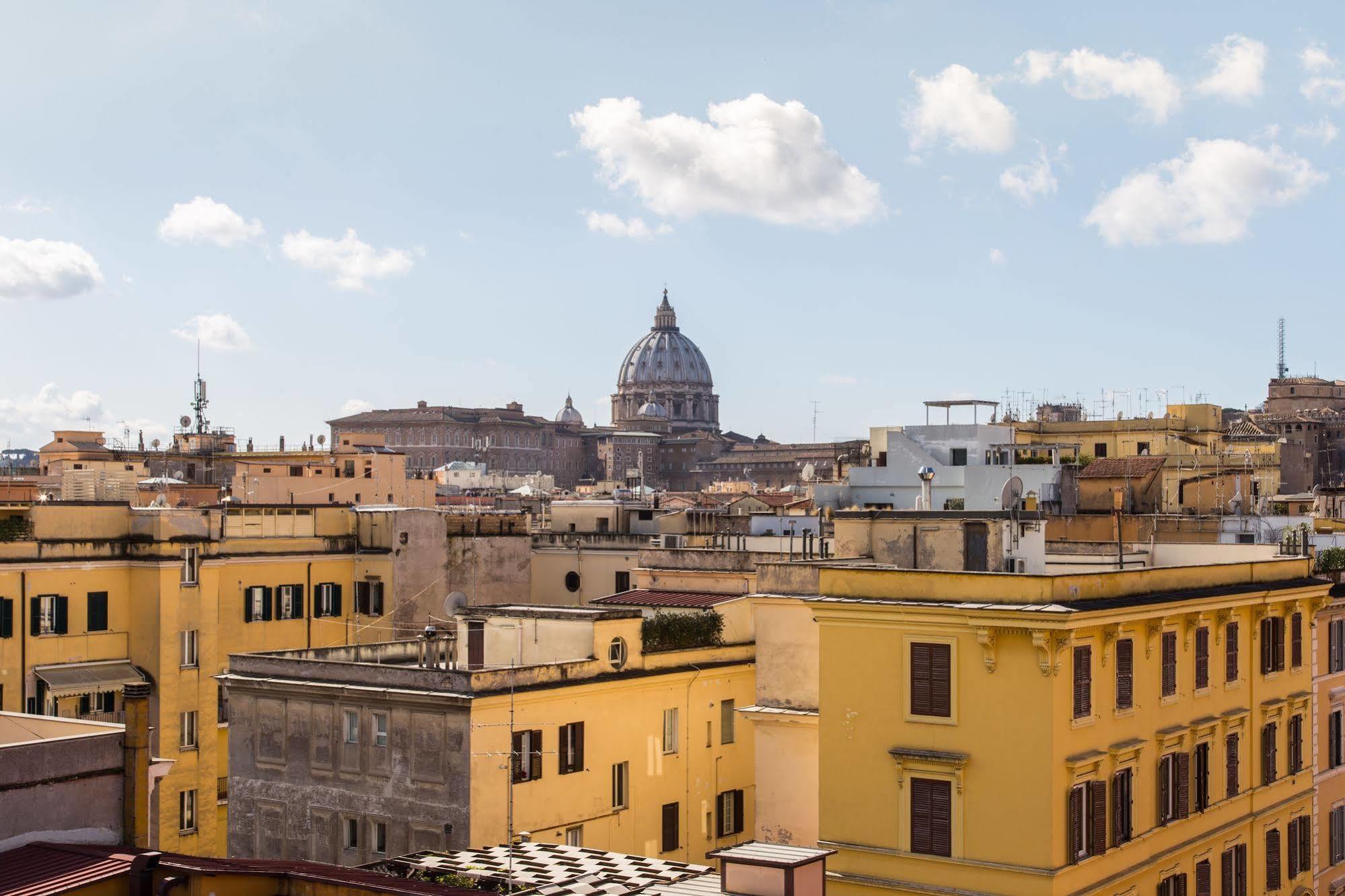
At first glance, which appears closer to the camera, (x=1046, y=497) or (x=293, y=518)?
(x=293, y=518)

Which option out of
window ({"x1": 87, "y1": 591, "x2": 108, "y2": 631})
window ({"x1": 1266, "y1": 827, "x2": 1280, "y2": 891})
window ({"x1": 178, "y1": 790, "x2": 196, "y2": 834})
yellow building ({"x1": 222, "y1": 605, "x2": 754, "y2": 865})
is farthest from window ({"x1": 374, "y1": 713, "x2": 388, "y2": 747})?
window ({"x1": 87, "y1": 591, "x2": 108, "y2": 631})

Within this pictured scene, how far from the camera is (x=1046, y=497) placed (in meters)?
33.8

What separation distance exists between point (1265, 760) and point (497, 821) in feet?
31.3

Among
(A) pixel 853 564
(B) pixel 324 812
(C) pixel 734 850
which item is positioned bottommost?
(B) pixel 324 812

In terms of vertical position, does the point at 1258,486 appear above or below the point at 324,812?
A: above

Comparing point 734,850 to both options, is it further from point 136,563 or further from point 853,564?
point 136,563

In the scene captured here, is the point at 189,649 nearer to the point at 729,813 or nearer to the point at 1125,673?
the point at 729,813

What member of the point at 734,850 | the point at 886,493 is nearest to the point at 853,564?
the point at 734,850

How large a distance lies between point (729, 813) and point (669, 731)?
1.78 meters

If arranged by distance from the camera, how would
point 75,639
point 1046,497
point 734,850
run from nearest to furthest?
1. point 734,850
2. point 75,639
3. point 1046,497

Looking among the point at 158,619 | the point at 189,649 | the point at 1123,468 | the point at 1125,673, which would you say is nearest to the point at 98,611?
the point at 158,619

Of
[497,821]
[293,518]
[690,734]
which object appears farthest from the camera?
[293,518]

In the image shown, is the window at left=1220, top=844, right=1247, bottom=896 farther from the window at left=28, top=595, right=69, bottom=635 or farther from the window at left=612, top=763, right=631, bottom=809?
the window at left=28, top=595, right=69, bottom=635

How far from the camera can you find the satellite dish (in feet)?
103
